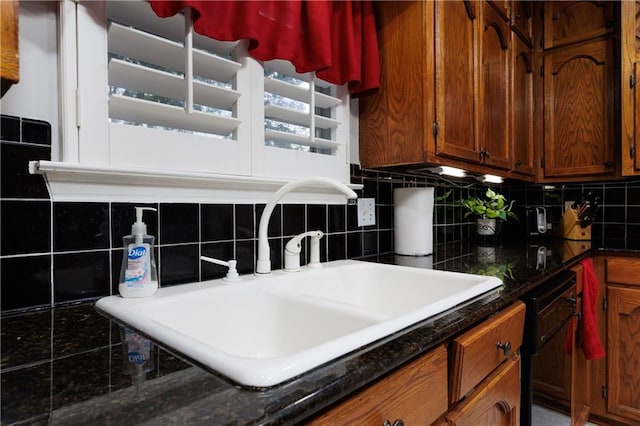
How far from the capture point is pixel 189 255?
3.33ft

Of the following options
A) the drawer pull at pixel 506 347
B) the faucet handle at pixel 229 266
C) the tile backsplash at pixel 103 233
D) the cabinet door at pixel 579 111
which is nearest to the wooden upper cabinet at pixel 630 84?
the cabinet door at pixel 579 111

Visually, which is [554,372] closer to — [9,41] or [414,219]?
[414,219]

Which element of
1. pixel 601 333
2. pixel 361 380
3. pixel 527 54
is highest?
pixel 527 54

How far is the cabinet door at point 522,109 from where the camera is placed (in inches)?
79.4

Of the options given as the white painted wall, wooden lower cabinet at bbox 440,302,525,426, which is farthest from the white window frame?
wooden lower cabinet at bbox 440,302,525,426

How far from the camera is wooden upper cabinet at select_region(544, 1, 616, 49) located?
2.08m

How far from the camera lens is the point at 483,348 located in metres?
0.80

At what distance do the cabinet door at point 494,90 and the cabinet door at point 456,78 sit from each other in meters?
0.08

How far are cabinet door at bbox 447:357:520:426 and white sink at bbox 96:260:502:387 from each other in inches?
8.0

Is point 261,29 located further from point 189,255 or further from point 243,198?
point 189,255

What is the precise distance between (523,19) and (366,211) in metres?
1.60

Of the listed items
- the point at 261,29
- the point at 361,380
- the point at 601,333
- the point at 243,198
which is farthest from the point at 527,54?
the point at 361,380

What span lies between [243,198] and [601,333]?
1903 mm

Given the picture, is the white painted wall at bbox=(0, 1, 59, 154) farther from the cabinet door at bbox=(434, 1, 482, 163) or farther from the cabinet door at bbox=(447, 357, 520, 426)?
the cabinet door at bbox=(434, 1, 482, 163)
